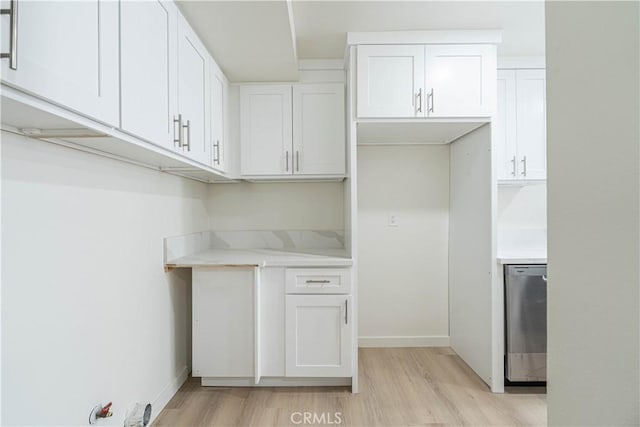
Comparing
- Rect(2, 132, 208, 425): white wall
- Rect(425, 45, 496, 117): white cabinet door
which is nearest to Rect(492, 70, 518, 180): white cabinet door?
Rect(425, 45, 496, 117): white cabinet door

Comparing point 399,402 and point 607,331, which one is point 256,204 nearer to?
point 399,402

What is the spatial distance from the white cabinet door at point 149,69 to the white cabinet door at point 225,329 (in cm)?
108

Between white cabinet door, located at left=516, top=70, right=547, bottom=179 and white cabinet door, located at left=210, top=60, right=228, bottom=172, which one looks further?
white cabinet door, located at left=516, top=70, right=547, bottom=179

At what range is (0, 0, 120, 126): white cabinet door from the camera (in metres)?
0.76

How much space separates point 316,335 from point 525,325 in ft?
4.64

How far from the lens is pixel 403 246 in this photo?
124 inches

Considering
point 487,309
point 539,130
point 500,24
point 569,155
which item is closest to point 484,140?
point 539,130

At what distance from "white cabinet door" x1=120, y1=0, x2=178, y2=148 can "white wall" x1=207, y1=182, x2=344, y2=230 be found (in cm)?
148

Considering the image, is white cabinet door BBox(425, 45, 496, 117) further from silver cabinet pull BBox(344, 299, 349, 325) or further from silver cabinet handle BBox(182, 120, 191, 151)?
silver cabinet handle BBox(182, 120, 191, 151)

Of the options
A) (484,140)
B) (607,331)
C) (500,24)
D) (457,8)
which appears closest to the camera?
(607,331)

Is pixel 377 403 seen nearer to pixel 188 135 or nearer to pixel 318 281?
pixel 318 281

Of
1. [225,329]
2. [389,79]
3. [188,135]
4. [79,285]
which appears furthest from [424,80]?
[79,285]

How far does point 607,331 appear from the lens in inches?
21.6

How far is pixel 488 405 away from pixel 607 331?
6.72ft
